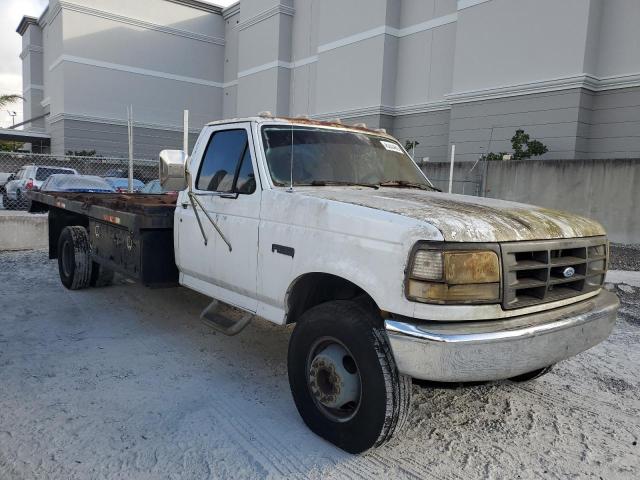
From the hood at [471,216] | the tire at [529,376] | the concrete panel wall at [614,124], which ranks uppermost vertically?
the concrete panel wall at [614,124]

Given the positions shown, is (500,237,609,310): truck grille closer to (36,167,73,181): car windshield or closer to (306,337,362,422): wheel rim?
(306,337,362,422): wheel rim

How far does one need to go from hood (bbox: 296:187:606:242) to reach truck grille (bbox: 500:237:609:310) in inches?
2.3

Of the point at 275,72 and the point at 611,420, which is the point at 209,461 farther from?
the point at 275,72

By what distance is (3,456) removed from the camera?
9.89 feet

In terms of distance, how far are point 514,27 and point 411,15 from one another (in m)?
6.58

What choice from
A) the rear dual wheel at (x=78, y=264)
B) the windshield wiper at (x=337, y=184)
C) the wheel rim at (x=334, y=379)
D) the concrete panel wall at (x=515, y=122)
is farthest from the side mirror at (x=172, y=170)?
the concrete panel wall at (x=515, y=122)

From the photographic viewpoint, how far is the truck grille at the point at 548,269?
2840 mm

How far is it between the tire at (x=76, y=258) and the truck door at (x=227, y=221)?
2.73 meters

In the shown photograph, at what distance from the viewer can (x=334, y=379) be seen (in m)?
3.15

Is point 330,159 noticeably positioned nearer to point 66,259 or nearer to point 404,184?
point 404,184

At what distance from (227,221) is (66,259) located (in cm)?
407

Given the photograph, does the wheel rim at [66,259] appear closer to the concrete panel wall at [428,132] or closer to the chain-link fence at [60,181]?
the chain-link fence at [60,181]

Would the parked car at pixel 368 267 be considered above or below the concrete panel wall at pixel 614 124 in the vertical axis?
below

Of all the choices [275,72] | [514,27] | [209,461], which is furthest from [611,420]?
[275,72]
